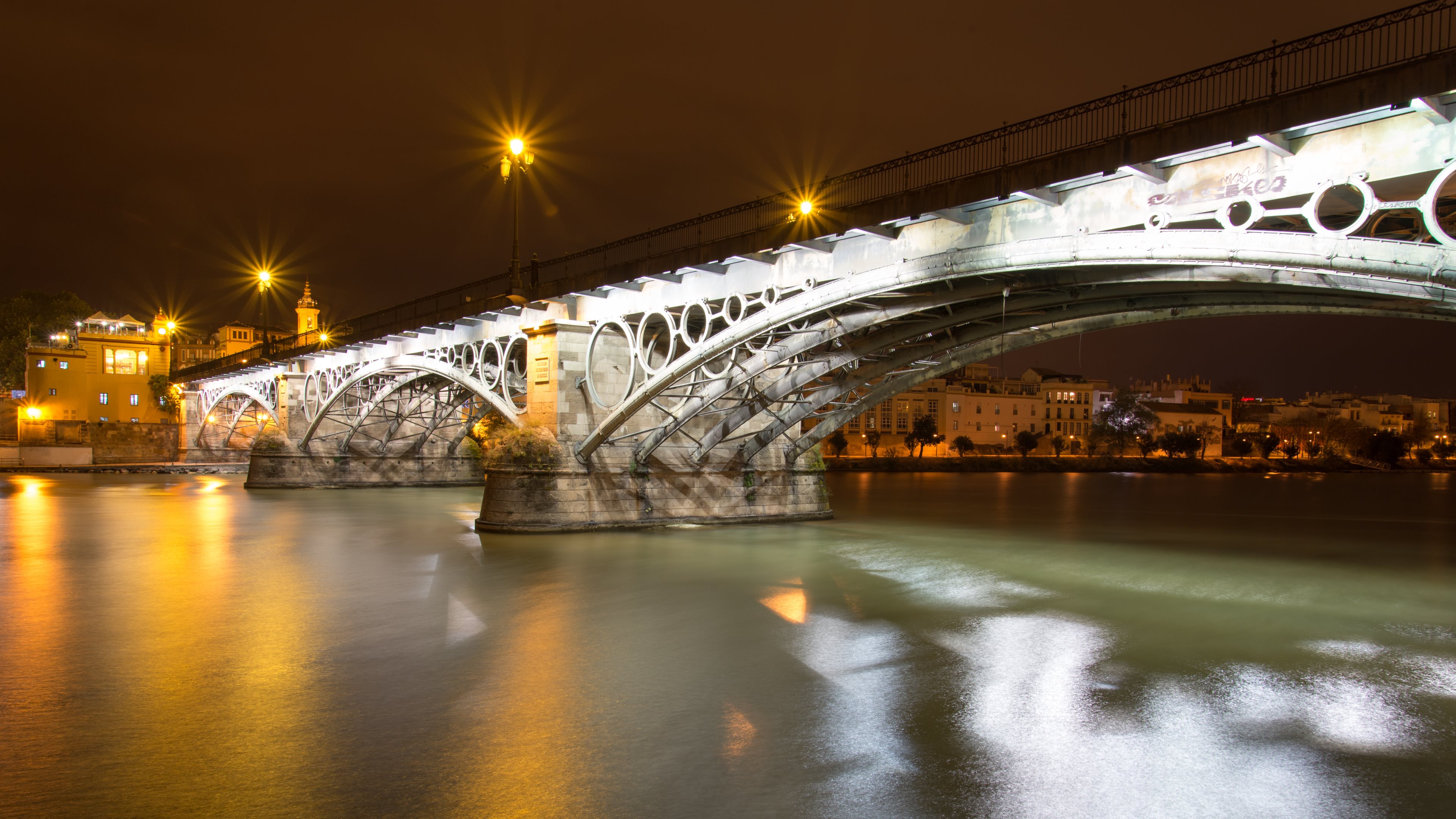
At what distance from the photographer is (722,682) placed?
8.48m

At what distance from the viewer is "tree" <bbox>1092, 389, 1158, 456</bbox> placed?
9700 centimetres

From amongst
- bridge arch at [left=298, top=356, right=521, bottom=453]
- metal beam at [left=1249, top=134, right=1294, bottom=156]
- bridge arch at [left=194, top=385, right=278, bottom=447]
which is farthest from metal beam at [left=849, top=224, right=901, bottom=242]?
bridge arch at [left=194, top=385, right=278, bottom=447]

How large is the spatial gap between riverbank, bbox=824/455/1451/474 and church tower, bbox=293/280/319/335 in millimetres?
48082

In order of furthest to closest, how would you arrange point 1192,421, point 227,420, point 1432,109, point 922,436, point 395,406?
point 1192,421 → point 922,436 → point 227,420 → point 395,406 → point 1432,109

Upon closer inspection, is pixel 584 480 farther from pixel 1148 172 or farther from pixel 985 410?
pixel 985 410

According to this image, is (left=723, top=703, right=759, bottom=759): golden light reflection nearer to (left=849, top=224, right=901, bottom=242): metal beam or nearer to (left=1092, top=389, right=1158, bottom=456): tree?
(left=849, top=224, right=901, bottom=242): metal beam

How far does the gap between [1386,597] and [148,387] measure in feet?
303

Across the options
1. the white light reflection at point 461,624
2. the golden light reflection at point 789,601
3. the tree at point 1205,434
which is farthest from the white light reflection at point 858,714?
the tree at point 1205,434

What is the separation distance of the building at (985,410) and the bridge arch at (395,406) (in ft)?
164

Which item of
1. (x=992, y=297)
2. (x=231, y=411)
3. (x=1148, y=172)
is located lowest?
(x=231, y=411)

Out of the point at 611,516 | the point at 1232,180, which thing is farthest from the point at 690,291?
the point at 1232,180

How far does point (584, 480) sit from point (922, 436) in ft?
227

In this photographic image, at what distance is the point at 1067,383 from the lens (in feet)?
358

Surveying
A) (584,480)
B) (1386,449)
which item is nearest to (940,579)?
(584,480)
